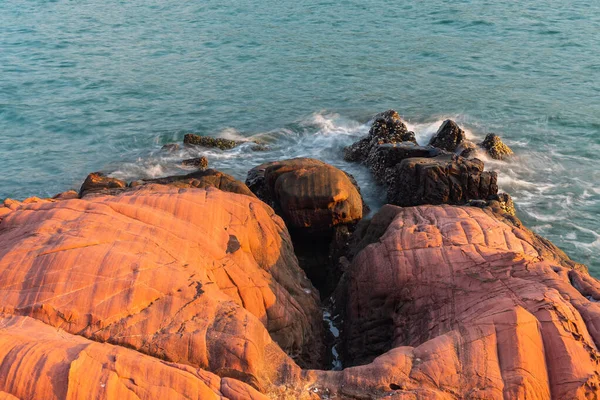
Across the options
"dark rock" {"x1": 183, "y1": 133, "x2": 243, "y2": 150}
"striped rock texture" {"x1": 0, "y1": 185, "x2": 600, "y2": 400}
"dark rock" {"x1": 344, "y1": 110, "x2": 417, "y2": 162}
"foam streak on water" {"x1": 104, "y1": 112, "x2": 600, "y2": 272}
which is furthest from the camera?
"dark rock" {"x1": 183, "y1": 133, "x2": 243, "y2": 150}

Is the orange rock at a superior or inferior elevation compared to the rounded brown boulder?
superior

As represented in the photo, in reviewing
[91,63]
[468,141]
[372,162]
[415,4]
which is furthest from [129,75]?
[415,4]

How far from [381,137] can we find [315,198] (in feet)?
26.6

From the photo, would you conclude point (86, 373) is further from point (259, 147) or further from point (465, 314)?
point (259, 147)

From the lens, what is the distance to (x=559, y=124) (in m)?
25.9

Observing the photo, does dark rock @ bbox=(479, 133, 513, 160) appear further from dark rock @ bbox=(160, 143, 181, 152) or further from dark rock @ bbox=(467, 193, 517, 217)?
dark rock @ bbox=(160, 143, 181, 152)

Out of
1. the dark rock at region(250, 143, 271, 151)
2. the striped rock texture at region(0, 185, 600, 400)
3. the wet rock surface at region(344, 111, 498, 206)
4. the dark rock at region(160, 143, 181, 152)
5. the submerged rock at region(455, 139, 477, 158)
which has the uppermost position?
the striped rock texture at region(0, 185, 600, 400)

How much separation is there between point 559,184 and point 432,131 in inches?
235

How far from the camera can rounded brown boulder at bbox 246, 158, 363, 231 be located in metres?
15.5

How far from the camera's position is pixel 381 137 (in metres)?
22.7

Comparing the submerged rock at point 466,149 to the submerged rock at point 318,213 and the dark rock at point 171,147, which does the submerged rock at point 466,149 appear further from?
the dark rock at point 171,147

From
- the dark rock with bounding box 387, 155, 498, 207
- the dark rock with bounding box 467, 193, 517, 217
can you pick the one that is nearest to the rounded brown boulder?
the dark rock with bounding box 387, 155, 498, 207

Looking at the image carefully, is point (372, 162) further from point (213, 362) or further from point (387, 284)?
point (213, 362)

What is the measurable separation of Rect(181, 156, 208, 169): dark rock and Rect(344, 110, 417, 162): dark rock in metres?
5.66
